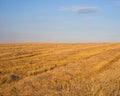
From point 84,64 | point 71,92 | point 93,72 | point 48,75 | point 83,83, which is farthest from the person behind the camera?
point 84,64

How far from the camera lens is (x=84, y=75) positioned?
16266 millimetres

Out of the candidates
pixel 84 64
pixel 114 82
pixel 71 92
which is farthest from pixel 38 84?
pixel 84 64

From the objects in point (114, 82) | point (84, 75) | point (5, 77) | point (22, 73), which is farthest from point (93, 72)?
point (5, 77)

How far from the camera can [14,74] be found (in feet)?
51.0

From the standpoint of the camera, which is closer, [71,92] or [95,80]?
[71,92]

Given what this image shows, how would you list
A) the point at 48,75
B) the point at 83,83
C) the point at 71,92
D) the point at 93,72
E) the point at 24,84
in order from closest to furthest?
the point at 71,92 → the point at 24,84 → the point at 83,83 → the point at 48,75 → the point at 93,72

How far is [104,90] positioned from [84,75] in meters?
3.35

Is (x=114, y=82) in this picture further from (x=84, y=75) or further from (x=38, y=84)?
(x=38, y=84)

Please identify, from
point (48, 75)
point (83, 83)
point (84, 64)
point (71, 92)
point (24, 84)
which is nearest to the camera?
point (71, 92)

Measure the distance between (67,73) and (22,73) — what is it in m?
2.58

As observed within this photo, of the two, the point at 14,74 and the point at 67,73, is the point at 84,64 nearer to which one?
the point at 67,73

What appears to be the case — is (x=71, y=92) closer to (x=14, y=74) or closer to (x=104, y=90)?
(x=104, y=90)

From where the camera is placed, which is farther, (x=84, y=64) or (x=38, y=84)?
(x=84, y=64)

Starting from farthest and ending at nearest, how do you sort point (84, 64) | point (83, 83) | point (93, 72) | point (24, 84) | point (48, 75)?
point (84, 64)
point (93, 72)
point (48, 75)
point (83, 83)
point (24, 84)
